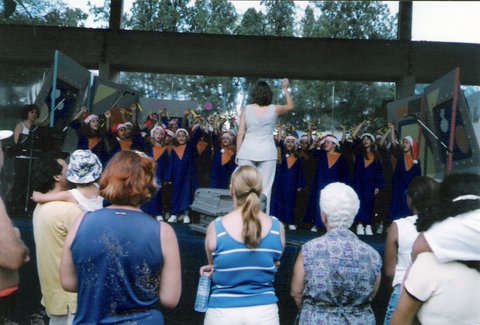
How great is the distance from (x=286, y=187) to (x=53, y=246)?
488cm

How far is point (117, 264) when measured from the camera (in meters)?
1.99

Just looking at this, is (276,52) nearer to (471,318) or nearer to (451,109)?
(451,109)

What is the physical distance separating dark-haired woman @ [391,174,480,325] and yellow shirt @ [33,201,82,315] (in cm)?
150

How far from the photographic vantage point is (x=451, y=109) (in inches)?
242

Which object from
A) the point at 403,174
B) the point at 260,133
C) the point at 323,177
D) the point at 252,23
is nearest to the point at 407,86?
the point at 403,174

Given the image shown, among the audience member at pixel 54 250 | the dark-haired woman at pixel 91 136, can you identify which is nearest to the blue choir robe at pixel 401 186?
the dark-haired woman at pixel 91 136

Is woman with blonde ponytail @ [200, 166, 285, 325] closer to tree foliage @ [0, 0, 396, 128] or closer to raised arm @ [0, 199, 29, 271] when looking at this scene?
raised arm @ [0, 199, 29, 271]

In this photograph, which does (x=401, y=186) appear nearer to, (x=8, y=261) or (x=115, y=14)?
(x=115, y=14)

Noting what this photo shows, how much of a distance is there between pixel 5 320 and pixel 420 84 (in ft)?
24.8

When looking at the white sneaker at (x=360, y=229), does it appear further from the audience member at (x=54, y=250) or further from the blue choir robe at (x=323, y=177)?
the audience member at (x=54, y=250)

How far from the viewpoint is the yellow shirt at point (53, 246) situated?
2.68 meters

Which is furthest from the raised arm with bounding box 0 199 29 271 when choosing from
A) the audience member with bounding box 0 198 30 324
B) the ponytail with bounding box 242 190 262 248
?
the ponytail with bounding box 242 190 262 248

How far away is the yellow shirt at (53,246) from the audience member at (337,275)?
105 cm

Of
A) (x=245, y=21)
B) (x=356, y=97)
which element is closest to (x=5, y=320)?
(x=245, y=21)
